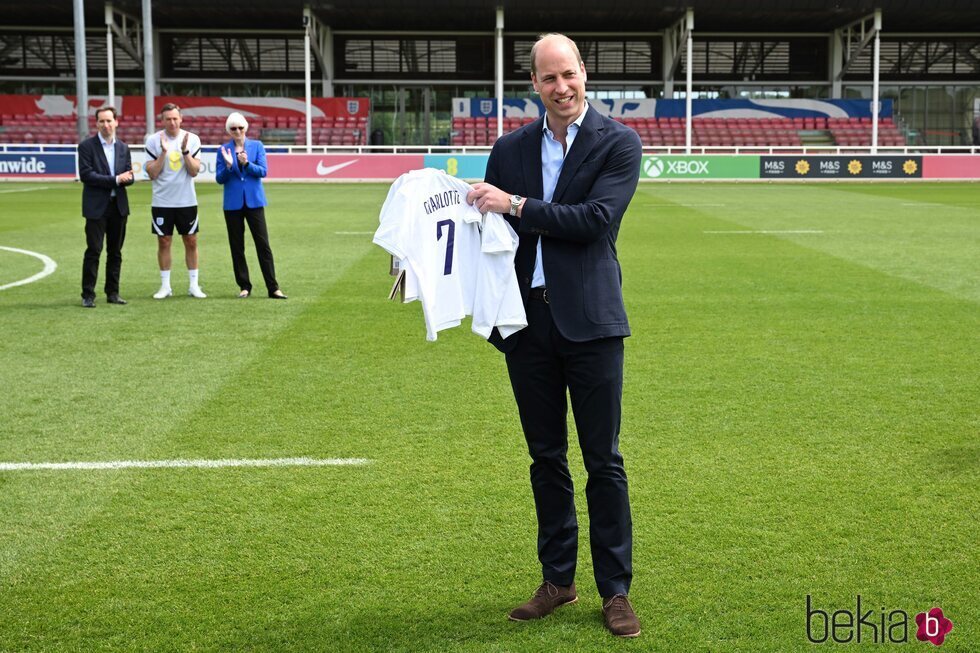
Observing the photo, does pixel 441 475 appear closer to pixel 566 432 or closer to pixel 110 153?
pixel 566 432

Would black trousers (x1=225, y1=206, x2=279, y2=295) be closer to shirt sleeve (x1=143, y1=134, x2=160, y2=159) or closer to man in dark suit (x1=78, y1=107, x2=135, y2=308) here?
shirt sleeve (x1=143, y1=134, x2=160, y2=159)

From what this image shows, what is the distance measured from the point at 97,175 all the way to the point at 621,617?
891 cm

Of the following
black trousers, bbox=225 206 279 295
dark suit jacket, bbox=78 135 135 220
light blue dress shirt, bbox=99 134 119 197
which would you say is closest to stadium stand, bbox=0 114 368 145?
black trousers, bbox=225 206 279 295

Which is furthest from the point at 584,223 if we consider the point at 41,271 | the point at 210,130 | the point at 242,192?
the point at 210,130

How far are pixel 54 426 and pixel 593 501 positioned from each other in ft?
13.6

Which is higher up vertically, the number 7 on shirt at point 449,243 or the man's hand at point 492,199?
the man's hand at point 492,199

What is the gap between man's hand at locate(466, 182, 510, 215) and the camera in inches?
153

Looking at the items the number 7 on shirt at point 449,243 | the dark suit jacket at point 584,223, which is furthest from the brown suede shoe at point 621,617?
the number 7 on shirt at point 449,243

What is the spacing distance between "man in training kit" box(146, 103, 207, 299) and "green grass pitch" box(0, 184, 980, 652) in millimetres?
550

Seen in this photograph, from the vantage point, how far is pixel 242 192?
1205 centimetres

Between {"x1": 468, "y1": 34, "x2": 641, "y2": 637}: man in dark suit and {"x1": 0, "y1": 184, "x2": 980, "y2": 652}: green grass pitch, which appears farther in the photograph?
{"x1": 0, "y1": 184, "x2": 980, "y2": 652}: green grass pitch

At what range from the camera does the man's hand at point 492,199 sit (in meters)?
3.90

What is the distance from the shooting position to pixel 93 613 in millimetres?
4230

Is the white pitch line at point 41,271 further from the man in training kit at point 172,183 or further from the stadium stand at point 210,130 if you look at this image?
the stadium stand at point 210,130
